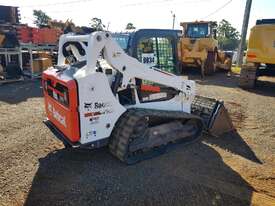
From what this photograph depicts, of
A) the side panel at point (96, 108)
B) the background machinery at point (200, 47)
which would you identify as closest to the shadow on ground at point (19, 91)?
the side panel at point (96, 108)

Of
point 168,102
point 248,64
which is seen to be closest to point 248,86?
point 248,64

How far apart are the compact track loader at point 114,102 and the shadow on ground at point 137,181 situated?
0.30 metres

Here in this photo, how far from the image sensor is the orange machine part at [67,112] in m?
3.56

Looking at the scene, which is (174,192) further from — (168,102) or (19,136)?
(19,136)

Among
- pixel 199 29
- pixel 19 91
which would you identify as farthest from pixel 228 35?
pixel 19 91

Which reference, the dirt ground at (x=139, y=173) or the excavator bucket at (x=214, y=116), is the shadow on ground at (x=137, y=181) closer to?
the dirt ground at (x=139, y=173)

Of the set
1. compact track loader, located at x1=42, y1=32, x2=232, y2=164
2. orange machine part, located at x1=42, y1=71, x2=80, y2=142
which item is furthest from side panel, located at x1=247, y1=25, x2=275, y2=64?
orange machine part, located at x1=42, y1=71, x2=80, y2=142

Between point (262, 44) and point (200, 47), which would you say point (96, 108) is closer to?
point (262, 44)

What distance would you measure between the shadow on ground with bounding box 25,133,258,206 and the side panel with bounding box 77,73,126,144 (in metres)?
0.54

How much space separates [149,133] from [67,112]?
1365mm

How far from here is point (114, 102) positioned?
3969 millimetres

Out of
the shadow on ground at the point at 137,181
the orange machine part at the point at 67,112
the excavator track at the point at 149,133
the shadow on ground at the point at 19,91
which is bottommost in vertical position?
the shadow on ground at the point at 137,181

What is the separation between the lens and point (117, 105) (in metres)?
4.02

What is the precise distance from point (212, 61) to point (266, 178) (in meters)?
10.9
